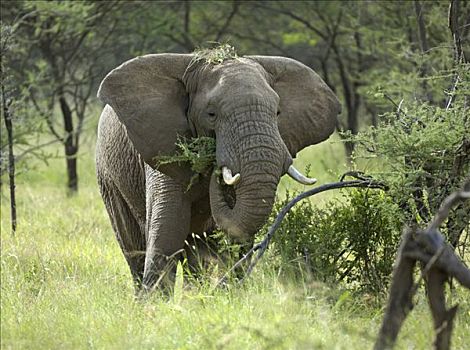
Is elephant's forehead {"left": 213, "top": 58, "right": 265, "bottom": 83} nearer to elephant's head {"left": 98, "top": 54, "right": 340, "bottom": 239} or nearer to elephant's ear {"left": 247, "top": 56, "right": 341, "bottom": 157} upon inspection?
elephant's head {"left": 98, "top": 54, "right": 340, "bottom": 239}

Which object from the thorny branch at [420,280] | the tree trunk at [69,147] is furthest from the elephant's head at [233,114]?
the tree trunk at [69,147]

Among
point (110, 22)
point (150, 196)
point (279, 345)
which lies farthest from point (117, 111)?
point (110, 22)

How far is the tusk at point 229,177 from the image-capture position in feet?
19.1

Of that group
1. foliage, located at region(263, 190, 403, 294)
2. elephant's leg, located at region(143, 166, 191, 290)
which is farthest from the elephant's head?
foliage, located at region(263, 190, 403, 294)

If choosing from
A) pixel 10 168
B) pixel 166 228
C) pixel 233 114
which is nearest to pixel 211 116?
pixel 233 114

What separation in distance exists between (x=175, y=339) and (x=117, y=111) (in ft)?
6.79

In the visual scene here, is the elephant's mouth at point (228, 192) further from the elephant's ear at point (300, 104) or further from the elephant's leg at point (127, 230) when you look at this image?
the elephant's leg at point (127, 230)

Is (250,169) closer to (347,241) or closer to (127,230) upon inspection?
(347,241)

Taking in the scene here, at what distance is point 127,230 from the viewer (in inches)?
301

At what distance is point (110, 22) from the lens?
16.3 meters

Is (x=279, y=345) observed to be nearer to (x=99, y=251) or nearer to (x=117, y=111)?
(x=117, y=111)

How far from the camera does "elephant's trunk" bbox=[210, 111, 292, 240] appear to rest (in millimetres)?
5887

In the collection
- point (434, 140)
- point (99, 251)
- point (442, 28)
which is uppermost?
point (442, 28)

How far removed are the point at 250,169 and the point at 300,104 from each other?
40.7 inches
